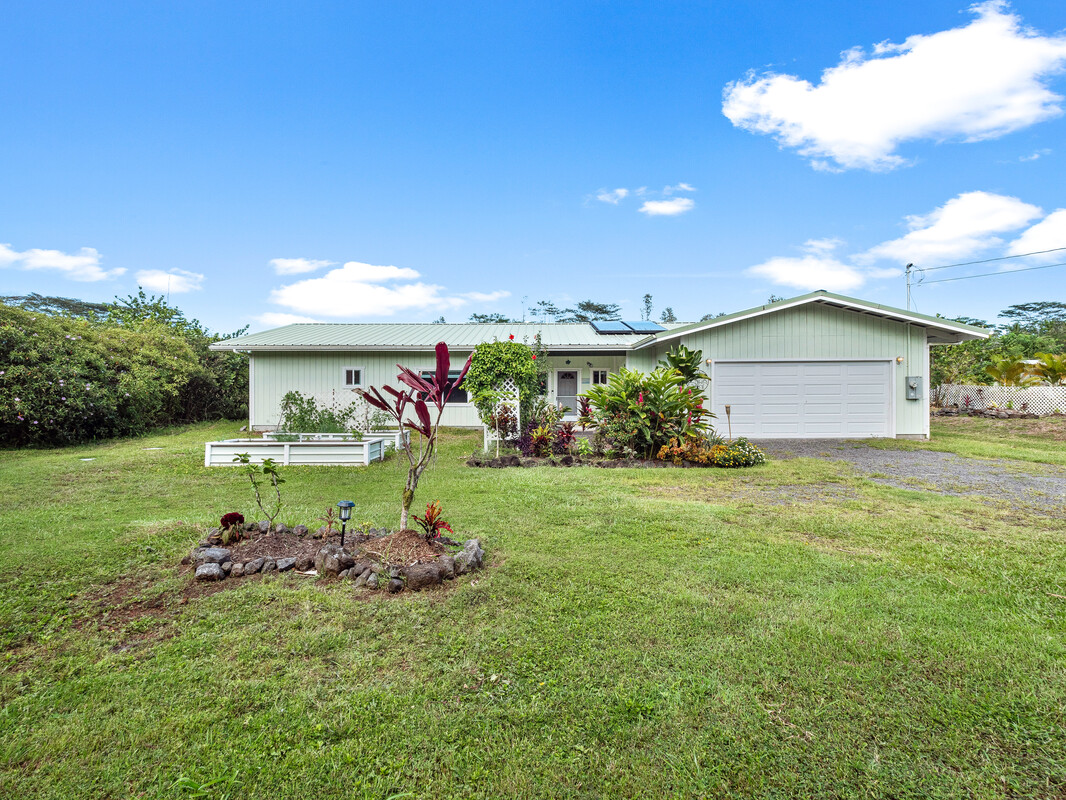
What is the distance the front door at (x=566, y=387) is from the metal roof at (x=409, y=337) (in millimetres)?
1062

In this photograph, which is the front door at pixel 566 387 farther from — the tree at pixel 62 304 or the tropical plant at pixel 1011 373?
the tree at pixel 62 304

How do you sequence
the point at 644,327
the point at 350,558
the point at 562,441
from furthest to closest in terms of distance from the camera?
the point at 644,327
the point at 562,441
the point at 350,558

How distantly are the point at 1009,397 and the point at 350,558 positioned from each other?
20.0 m

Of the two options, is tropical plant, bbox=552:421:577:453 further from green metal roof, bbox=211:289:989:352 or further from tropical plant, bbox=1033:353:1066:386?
tropical plant, bbox=1033:353:1066:386

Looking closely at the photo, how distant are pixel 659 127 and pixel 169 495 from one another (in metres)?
13.0

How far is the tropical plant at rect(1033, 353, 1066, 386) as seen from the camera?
1566 centimetres

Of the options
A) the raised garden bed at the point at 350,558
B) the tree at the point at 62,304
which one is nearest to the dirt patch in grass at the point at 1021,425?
the raised garden bed at the point at 350,558

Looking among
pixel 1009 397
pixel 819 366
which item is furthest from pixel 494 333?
pixel 1009 397

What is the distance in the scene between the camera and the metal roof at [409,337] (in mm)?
14359

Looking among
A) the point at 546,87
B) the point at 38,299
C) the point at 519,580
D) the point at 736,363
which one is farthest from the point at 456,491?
the point at 38,299

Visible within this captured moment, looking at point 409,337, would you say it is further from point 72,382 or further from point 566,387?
point 72,382

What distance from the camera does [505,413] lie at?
10195 millimetres

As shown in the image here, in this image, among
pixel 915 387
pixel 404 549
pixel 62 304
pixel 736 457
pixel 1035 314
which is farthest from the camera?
pixel 1035 314

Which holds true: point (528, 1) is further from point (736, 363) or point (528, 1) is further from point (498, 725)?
point (498, 725)
